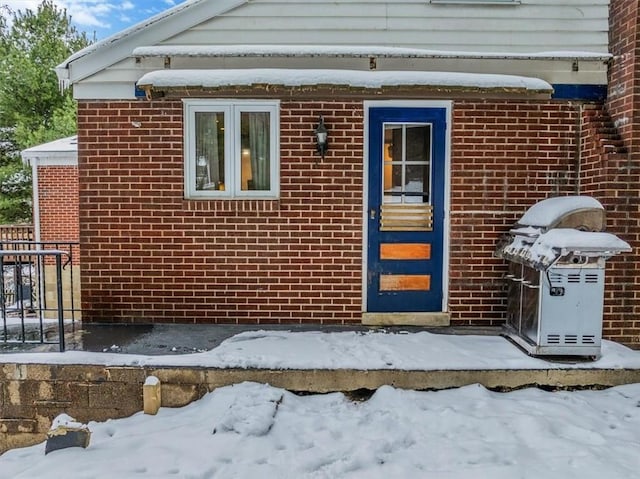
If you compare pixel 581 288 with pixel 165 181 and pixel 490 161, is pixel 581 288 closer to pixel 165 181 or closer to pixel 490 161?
pixel 490 161

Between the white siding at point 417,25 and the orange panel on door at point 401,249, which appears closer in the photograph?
the white siding at point 417,25

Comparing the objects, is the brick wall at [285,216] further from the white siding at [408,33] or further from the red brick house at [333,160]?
the white siding at [408,33]

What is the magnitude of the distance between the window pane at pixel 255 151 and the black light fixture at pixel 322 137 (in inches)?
21.6

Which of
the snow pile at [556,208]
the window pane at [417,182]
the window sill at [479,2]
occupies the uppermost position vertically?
the window sill at [479,2]

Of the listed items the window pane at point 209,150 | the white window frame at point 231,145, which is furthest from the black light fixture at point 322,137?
the window pane at point 209,150

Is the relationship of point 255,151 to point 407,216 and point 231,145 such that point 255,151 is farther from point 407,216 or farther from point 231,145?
point 407,216

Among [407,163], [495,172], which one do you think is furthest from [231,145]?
[495,172]

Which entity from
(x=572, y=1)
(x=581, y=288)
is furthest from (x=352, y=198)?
(x=572, y=1)

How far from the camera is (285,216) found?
4.96 meters

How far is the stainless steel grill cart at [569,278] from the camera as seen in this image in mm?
3859

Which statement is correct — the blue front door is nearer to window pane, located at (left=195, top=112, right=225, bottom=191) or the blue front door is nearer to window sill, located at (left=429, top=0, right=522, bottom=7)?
window sill, located at (left=429, top=0, right=522, bottom=7)

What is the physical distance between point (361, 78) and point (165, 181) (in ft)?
7.55

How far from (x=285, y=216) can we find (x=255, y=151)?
2.54 feet

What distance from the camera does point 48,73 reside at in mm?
16250
